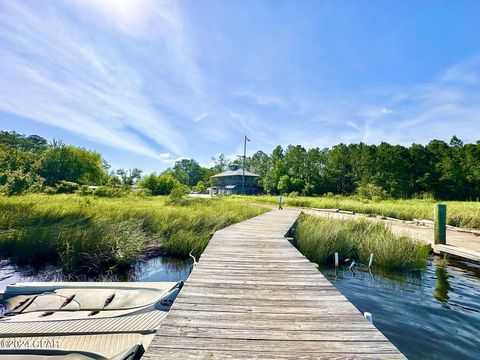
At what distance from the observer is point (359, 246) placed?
A: 7.76m

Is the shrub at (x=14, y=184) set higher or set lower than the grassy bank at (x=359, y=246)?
higher

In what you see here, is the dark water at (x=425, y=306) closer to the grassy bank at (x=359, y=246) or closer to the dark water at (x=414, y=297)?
the dark water at (x=414, y=297)

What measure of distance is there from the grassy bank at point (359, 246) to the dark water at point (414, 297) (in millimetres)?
463

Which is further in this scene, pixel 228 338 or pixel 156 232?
pixel 156 232

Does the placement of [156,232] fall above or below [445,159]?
below

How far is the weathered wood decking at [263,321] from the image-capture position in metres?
1.97

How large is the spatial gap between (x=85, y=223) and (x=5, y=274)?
254cm

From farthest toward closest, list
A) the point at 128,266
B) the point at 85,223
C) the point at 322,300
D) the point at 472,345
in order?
the point at 85,223 → the point at 128,266 → the point at 472,345 → the point at 322,300

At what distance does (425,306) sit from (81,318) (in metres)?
5.98

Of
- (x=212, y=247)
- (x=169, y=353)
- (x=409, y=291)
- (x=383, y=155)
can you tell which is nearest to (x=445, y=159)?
(x=383, y=155)

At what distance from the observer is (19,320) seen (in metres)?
3.17

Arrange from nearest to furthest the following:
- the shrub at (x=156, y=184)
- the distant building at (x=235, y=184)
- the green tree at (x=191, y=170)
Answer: the shrub at (x=156, y=184)
the distant building at (x=235, y=184)
the green tree at (x=191, y=170)

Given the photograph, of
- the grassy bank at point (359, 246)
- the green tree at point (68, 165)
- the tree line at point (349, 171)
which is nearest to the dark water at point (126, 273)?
the grassy bank at point (359, 246)

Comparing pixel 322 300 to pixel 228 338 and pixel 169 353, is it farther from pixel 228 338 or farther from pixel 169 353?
pixel 169 353
